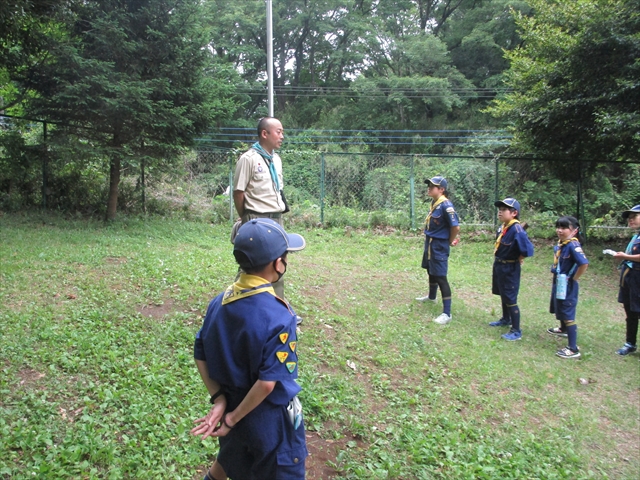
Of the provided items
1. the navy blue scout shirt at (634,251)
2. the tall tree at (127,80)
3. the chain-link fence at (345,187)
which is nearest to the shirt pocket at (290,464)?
the navy blue scout shirt at (634,251)

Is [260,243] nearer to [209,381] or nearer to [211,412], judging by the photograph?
[209,381]

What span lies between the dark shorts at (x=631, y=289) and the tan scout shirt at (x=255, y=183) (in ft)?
15.1

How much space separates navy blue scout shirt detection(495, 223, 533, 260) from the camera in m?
6.00

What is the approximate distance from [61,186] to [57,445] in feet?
28.9

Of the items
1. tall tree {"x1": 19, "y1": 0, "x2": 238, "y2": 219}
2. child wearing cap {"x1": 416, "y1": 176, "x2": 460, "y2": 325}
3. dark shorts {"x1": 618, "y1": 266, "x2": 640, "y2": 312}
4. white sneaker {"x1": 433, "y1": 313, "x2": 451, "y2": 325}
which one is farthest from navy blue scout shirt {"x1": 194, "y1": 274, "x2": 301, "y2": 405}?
tall tree {"x1": 19, "y1": 0, "x2": 238, "y2": 219}

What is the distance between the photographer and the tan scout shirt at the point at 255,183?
4.36m

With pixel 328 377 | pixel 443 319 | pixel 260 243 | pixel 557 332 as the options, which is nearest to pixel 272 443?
pixel 260 243

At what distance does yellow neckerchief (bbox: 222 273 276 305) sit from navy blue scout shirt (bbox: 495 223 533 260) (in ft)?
16.1

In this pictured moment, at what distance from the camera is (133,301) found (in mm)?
5504

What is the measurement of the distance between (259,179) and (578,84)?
31.1ft

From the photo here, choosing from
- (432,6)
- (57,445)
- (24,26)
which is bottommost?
(57,445)

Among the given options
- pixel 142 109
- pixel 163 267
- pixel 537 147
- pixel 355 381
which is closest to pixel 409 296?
pixel 355 381

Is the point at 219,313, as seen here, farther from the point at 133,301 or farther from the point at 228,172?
the point at 228,172

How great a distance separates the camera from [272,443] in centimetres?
193
